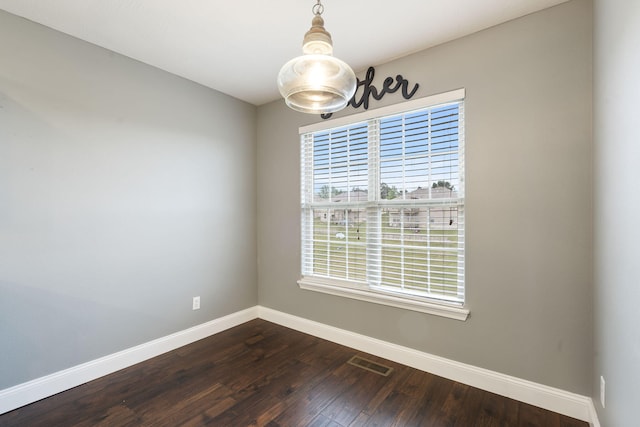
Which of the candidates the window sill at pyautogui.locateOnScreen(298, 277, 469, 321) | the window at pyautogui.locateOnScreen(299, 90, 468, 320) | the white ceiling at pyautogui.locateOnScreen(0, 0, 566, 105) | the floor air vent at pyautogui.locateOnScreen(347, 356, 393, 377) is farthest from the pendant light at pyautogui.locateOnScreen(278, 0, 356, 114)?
the floor air vent at pyautogui.locateOnScreen(347, 356, 393, 377)

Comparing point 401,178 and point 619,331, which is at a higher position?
point 401,178

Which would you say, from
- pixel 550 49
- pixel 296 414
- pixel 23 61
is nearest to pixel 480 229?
pixel 550 49

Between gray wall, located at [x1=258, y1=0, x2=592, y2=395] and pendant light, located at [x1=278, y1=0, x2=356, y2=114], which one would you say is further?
gray wall, located at [x1=258, y1=0, x2=592, y2=395]

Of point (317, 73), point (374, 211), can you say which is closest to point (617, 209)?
point (317, 73)

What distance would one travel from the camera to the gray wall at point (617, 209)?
110 centimetres

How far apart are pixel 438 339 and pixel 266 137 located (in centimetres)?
278

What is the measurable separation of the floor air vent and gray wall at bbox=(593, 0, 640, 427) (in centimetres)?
128

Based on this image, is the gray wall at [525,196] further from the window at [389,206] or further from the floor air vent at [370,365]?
the floor air vent at [370,365]

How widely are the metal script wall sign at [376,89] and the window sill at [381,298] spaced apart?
171cm

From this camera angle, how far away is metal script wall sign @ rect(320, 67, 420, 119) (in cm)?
249

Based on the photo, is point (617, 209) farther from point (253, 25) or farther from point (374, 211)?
point (253, 25)

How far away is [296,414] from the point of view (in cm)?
191

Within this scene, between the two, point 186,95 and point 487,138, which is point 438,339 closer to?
point 487,138

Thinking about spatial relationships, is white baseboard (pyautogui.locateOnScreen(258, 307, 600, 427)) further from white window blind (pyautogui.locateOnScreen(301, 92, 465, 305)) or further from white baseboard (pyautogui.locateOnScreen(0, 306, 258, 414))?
white baseboard (pyautogui.locateOnScreen(0, 306, 258, 414))
